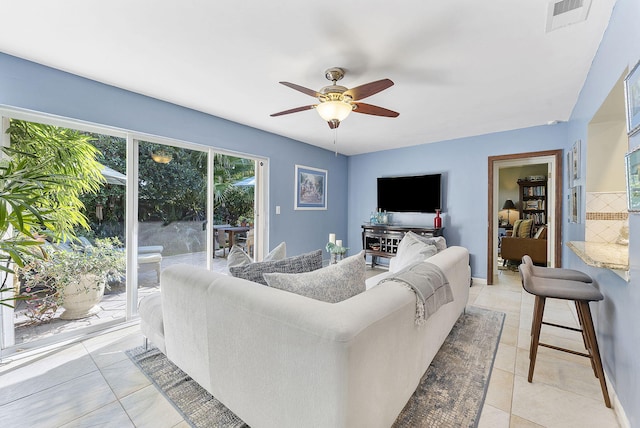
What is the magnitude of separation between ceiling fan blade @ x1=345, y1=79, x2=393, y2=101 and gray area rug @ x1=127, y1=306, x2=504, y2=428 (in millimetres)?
2013

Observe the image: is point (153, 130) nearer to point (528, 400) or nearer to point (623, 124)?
point (528, 400)

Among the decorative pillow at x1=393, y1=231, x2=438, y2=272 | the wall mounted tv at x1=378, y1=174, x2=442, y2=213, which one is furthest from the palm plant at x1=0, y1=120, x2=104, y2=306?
the wall mounted tv at x1=378, y1=174, x2=442, y2=213

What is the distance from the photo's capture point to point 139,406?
157 cm

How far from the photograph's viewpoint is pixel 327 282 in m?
1.40

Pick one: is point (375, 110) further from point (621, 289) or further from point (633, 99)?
point (621, 289)

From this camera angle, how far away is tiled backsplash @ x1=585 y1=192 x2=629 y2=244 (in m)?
2.17

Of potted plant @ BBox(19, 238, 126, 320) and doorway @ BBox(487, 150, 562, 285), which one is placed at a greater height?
doorway @ BBox(487, 150, 562, 285)

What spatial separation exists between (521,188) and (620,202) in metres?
5.22

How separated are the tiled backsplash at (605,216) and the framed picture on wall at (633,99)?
3.99 feet

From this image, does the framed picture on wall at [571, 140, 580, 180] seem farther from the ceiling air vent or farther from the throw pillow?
the throw pillow

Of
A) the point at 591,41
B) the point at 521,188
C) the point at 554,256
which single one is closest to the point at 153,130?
the point at 591,41

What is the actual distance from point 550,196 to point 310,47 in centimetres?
411

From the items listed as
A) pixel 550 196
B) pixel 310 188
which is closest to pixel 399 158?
pixel 310 188

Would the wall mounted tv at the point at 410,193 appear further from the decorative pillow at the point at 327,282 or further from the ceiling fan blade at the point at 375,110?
the decorative pillow at the point at 327,282
